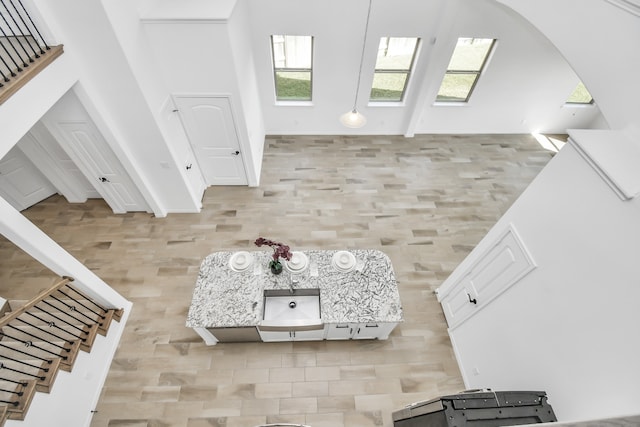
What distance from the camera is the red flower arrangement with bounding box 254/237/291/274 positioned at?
348 cm

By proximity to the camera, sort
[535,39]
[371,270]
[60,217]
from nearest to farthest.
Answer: [371,270] → [60,217] → [535,39]

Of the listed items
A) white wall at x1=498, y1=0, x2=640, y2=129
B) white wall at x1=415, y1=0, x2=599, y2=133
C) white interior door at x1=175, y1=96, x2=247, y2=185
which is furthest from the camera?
white wall at x1=415, y1=0, x2=599, y2=133

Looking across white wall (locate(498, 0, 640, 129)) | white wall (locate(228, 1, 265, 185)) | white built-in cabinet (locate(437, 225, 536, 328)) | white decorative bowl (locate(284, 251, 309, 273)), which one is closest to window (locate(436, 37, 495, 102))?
white wall (locate(498, 0, 640, 129))

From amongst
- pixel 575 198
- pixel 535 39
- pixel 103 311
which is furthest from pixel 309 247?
pixel 535 39

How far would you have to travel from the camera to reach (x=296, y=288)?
3754mm

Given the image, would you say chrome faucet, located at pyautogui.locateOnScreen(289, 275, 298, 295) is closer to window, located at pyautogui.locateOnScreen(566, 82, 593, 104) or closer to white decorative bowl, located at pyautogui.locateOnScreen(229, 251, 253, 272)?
white decorative bowl, located at pyautogui.locateOnScreen(229, 251, 253, 272)

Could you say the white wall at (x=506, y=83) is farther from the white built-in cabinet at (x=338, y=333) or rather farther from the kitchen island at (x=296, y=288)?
the white built-in cabinet at (x=338, y=333)

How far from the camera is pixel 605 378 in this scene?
2.22 metres

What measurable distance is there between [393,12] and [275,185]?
3970 millimetres

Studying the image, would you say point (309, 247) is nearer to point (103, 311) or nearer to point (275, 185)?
point (275, 185)

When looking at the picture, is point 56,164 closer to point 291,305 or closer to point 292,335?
point 291,305

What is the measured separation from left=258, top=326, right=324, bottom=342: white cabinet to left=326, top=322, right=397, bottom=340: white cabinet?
0.15 m

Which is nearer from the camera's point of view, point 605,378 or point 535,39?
point 605,378

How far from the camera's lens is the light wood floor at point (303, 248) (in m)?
3.80
